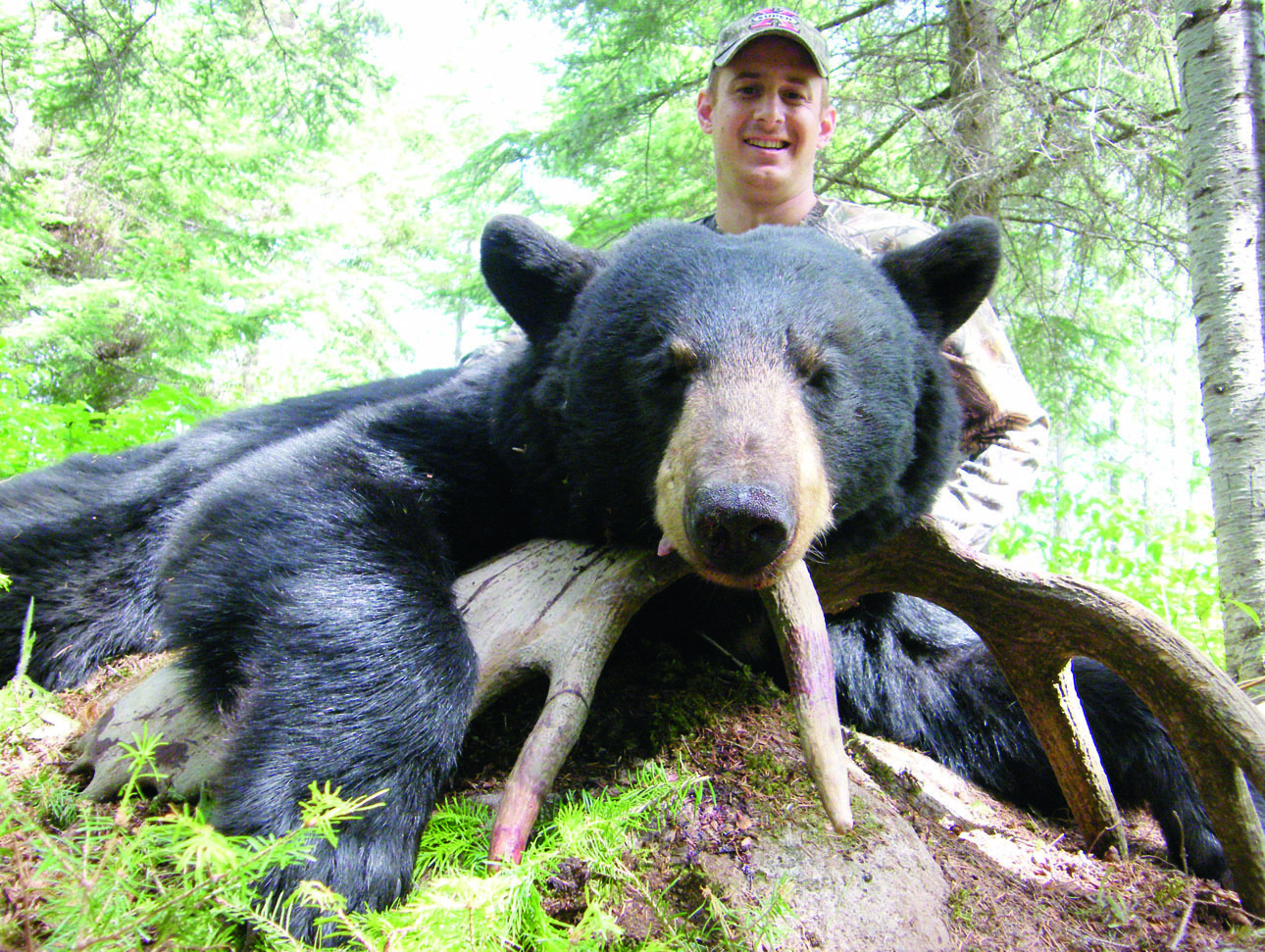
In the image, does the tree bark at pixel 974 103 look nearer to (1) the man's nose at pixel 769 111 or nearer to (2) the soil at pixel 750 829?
(1) the man's nose at pixel 769 111

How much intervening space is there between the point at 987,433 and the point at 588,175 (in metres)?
5.47

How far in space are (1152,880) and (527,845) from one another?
1437 mm

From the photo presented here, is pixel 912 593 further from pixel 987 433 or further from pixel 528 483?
pixel 528 483

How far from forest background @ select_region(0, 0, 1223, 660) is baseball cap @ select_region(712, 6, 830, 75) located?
7.74 feet

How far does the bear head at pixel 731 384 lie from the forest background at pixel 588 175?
346cm

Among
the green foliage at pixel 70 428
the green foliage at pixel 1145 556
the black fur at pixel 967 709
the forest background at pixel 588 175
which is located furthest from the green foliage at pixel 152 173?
the green foliage at pixel 1145 556

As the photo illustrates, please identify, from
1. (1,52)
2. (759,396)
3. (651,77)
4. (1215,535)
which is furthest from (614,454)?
(1,52)

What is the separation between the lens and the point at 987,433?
2801mm

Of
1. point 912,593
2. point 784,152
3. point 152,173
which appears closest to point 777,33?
point 784,152

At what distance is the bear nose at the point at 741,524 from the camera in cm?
143

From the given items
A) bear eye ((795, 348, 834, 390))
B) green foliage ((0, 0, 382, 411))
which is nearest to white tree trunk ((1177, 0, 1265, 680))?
bear eye ((795, 348, 834, 390))

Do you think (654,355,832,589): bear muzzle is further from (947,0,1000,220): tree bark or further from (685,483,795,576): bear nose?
(947,0,1000,220): tree bark

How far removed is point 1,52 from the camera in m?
5.43

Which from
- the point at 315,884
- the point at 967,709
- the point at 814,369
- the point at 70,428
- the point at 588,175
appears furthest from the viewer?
the point at 588,175
